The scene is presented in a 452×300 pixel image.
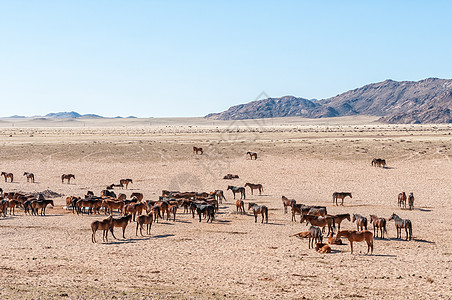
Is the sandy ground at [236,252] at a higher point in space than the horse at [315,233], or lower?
lower

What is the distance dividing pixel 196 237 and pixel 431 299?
973 cm

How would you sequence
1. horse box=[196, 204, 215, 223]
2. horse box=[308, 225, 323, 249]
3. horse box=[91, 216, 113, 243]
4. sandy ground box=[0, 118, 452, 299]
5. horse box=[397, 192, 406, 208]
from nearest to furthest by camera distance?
sandy ground box=[0, 118, 452, 299]
horse box=[308, 225, 323, 249]
horse box=[91, 216, 113, 243]
horse box=[196, 204, 215, 223]
horse box=[397, 192, 406, 208]

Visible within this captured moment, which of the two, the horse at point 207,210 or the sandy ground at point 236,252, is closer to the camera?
the sandy ground at point 236,252

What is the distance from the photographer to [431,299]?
11484 mm

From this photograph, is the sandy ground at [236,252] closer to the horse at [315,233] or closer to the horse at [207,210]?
the horse at [207,210]

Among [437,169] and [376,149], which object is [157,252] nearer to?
[437,169]

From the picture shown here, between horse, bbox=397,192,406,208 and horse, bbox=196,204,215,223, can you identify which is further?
horse, bbox=397,192,406,208

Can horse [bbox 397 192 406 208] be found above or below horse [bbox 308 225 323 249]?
below

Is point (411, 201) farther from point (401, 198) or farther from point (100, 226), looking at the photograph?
point (100, 226)

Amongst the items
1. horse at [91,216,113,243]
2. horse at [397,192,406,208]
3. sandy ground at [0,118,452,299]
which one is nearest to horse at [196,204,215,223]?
sandy ground at [0,118,452,299]

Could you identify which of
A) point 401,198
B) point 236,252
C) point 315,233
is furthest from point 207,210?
point 401,198

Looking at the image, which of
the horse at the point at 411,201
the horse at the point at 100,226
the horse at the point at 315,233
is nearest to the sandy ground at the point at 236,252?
the horse at the point at 100,226

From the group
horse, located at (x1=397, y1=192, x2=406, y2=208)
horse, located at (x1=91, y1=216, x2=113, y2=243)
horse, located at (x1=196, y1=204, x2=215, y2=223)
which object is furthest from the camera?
horse, located at (x1=397, y1=192, x2=406, y2=208)

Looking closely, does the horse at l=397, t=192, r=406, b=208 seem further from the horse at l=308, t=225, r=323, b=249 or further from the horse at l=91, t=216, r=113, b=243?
the horse at l=91, t=216, r=113, b=243
